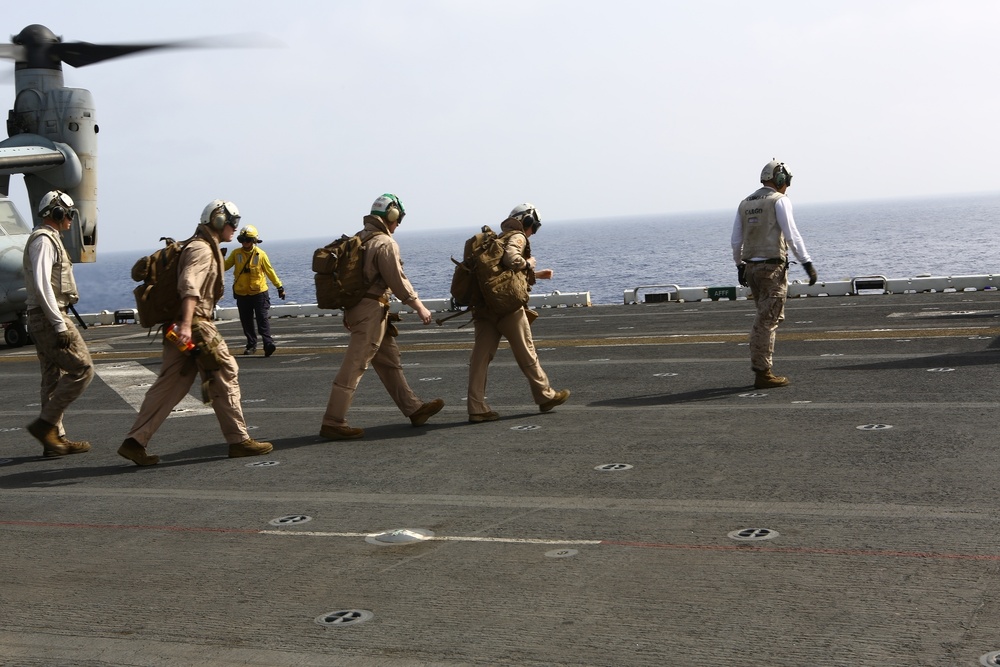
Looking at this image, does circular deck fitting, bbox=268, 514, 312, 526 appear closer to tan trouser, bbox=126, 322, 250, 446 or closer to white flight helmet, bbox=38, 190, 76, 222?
tan trouser, bbox=126, 322, 250, 446

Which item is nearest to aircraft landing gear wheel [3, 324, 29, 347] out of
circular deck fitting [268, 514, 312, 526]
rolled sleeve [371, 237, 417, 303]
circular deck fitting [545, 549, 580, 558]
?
rolled sleeve [371, 237, 417, 303]

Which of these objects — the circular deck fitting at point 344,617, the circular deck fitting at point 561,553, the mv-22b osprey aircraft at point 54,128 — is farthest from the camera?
the mv-22b osprey aircraft at point 54,128

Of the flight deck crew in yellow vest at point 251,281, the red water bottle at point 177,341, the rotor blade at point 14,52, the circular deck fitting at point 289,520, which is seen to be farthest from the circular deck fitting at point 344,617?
the rotor blade at point 14,52

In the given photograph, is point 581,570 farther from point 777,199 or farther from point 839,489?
point 777,199

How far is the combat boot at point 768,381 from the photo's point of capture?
11.6m

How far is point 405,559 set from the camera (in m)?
6.21

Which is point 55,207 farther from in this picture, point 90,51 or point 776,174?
point 90,51

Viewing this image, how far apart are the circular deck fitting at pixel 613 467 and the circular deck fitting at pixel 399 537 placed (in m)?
1.77

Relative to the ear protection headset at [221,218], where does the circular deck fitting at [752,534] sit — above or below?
below

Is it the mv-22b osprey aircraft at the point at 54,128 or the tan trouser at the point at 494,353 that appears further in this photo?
the mv-22b osprey aircraft at the point at 54,128

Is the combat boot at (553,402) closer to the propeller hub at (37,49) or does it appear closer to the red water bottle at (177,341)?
the red water bottle at (177,341)

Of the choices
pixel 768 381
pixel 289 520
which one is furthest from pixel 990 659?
pixel 768 381

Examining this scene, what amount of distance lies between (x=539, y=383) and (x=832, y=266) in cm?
8017

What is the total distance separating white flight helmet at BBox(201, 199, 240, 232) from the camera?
9305 millimetres
